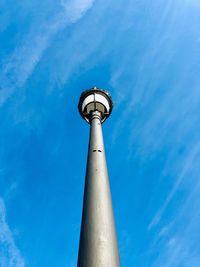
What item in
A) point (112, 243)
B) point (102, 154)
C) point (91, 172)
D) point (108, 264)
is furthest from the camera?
point (102, 154)

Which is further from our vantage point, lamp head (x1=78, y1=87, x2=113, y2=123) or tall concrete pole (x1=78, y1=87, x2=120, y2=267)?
lamp head (x1=78, y1=87, x2=113, y2=123)

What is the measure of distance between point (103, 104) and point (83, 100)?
88 cm

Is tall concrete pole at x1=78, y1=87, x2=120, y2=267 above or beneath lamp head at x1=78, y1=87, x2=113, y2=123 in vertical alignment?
beneath

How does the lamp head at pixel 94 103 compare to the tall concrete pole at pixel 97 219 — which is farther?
the lamp head at pixel 94 103

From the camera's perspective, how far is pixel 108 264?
4.96 meters

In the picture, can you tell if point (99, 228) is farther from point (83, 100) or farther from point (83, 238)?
point (83, 100)

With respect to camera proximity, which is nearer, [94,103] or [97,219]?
[97,219]

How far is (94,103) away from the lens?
12.3 meters

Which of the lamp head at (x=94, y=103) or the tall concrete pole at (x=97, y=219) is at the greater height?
the lamp head at (x=94, y=103)

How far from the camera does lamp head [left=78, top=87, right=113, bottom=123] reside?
40.2ft

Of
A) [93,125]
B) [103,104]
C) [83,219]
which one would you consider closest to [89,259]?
[83,219]

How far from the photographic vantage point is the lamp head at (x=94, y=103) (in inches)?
482

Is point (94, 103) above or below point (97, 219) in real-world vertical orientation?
above

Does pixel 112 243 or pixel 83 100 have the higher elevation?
pixel 83 100
